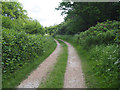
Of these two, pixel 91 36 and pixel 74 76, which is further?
pixel 91 36

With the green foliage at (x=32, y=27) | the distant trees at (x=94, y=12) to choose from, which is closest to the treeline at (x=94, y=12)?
the distant trees at (x=94, y=12)

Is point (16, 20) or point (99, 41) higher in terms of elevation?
point (16, 20)

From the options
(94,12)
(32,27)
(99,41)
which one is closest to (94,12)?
(94,12)

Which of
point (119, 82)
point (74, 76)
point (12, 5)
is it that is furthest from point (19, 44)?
point (12, 5)

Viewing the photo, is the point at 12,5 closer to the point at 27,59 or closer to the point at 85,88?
the point at 27,59

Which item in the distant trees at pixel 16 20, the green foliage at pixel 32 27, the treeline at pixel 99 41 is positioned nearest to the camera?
the treeline at pixel 99 41

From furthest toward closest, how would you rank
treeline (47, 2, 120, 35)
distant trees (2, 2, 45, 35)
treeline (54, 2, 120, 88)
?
1. treeline (47, 2, 120, 35)
2. distant trees (2, 2, 45, 35)
3. treeline (54, 2, 120, 88)

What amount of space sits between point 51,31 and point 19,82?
193 feet

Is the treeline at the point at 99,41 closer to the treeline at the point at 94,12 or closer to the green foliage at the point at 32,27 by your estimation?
the treeline at the point at 94,12

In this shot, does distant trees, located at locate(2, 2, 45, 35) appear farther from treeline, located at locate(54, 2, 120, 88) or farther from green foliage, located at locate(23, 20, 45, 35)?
treeline, located at locate(54, 2, 120, 88)

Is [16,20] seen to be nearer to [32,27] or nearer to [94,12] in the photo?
[32,27]

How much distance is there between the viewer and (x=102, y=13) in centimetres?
1664

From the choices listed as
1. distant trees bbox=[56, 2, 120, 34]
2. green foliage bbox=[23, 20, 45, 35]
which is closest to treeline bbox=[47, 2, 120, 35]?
distant trees bbox=[56, 2, 120, 34]

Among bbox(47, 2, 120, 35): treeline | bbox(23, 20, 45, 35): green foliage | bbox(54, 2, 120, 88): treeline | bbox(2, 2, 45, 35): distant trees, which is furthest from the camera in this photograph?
bbox(23, 20, 45, 35): green foliage
